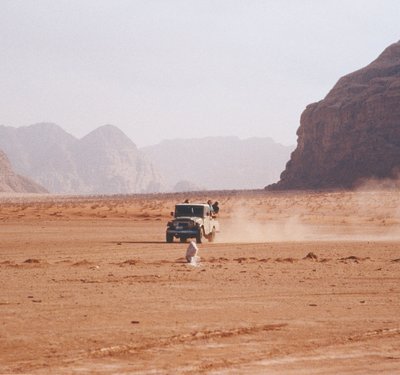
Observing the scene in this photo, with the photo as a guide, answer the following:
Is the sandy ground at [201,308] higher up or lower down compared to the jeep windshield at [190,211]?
lower down

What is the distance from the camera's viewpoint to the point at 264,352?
10.6 metres

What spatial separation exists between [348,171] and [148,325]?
10952cm

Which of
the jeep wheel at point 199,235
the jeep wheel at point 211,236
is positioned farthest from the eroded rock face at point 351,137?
the jeep wheel at point 199,235

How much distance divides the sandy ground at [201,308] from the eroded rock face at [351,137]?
280ft

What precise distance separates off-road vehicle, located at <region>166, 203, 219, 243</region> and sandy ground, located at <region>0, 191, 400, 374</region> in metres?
0.95

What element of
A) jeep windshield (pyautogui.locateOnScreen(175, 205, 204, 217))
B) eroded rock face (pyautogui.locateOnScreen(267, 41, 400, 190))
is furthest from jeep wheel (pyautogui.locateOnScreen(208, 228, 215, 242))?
eroded rock face (pyautogui.locateOnScreen(267, 41, 400, 190))

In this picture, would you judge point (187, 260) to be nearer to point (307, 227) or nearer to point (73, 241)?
point (73, 241)

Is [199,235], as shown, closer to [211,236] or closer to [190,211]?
[190,211]

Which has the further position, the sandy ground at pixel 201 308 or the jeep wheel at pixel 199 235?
the jeep wheel at pixel 199 235

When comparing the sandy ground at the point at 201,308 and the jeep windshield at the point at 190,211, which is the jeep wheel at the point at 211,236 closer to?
the jeep windshield at the point at 190,211

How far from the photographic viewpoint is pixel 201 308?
14562 millimetres

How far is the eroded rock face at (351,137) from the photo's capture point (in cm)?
11756

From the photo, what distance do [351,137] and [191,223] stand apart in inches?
3736

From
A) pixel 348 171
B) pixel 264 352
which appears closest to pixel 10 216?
pixel 264 352
